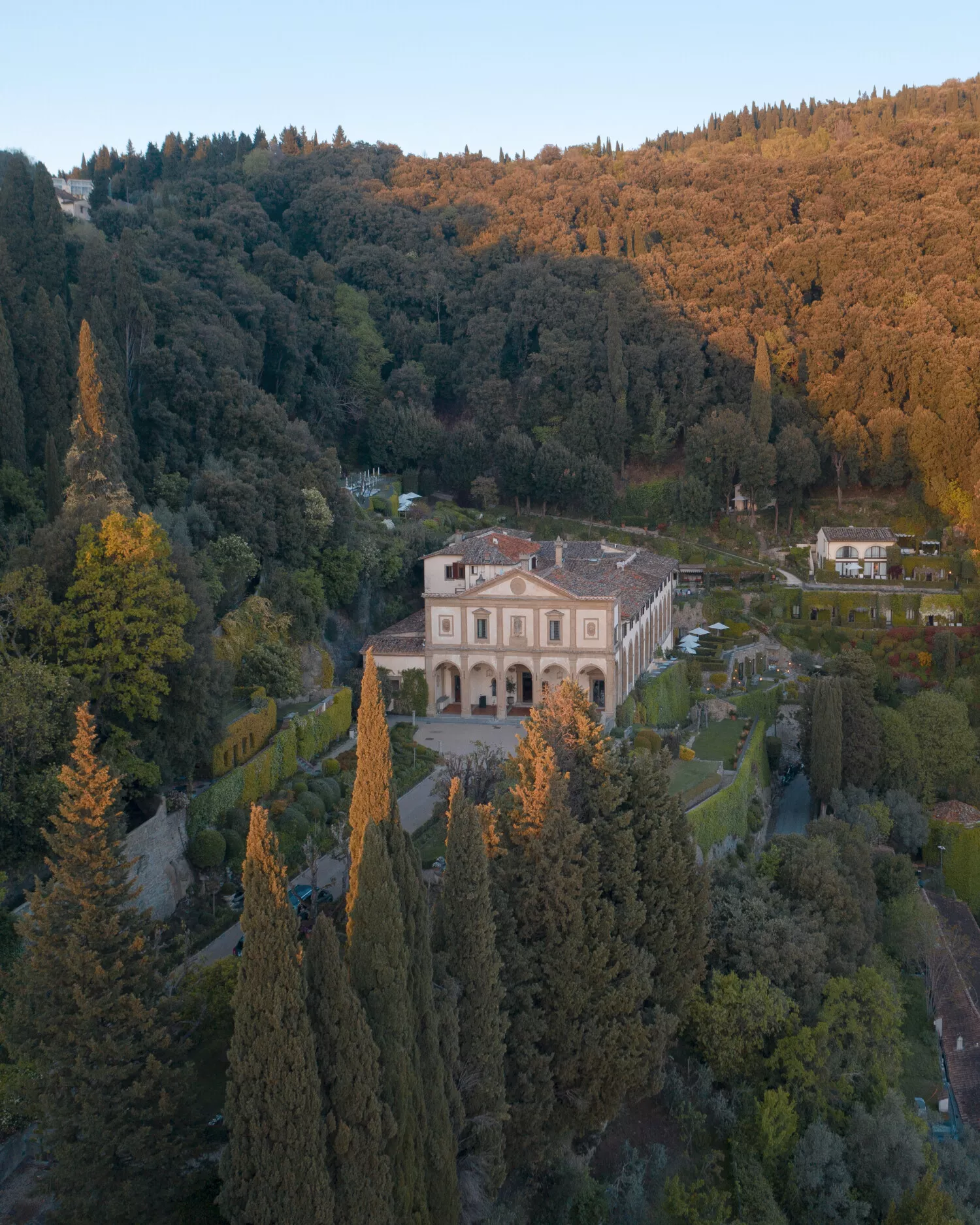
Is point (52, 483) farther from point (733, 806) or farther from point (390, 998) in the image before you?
point (390, 998)

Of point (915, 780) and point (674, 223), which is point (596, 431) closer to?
point (674, 223)

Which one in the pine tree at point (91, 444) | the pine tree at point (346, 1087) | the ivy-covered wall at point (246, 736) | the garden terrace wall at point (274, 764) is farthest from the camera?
the pine tree at point (91, 444)

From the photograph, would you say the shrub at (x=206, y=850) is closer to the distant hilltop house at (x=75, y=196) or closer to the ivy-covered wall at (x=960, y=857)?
the ivy-covered wall at (x=960, y=857)

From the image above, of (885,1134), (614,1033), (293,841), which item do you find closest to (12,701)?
(293,841)

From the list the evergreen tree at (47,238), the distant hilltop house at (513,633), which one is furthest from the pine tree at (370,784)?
the evergreen tree at (47,238)

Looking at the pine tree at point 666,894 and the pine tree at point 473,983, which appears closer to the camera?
the pine tree at point 473,983

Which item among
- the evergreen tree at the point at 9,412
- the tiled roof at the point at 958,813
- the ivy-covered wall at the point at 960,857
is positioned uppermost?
the evergreen tree at the point at 9,412

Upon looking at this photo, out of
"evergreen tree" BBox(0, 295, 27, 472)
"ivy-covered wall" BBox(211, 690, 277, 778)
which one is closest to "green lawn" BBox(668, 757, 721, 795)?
"ivy-covered wall" BBox(211, 690, 277, 778)

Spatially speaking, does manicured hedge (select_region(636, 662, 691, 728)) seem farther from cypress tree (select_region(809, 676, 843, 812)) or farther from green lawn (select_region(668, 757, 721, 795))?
green lawn (select_region(668, 757, 721, 795))
